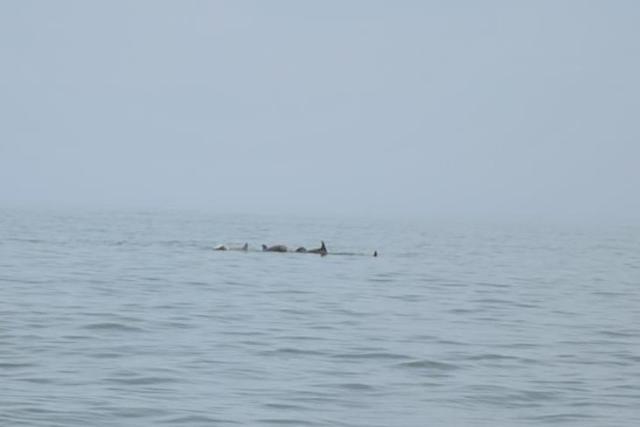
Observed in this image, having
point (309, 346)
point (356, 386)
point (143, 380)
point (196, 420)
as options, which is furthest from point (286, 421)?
point (309, 346)

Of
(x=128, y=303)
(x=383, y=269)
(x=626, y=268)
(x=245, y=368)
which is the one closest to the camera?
(x=245, y=368)

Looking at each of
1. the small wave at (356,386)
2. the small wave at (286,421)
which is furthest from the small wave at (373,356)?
the small wave at (286,421)

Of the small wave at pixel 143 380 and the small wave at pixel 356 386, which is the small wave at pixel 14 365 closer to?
the small wave at pixel 143 380

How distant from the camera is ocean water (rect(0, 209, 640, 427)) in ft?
54.6

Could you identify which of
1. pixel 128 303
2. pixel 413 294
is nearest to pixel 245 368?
pixel 128 303

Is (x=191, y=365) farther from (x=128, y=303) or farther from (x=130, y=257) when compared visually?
(x=130, y=257)

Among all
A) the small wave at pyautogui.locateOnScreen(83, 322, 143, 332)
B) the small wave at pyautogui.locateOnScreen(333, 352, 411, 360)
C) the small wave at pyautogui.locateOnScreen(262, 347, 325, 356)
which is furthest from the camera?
the small wave at pyautogui.locateOnScreen(83, 322, 143, 332)

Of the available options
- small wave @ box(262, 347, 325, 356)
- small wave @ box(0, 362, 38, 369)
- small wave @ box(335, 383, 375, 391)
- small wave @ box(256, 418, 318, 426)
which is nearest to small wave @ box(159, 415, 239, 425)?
small wave @ box(256, 418, 318, 426)

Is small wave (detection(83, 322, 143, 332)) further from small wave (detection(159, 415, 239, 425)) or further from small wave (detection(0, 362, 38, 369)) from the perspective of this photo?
small wave (detection(159, 415, 239, 425))

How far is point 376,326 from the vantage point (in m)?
26.3

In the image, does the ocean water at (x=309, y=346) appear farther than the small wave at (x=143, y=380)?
No

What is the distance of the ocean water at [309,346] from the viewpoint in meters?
16.6

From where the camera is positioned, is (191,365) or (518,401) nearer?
(518,401)

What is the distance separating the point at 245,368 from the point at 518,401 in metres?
4.08
